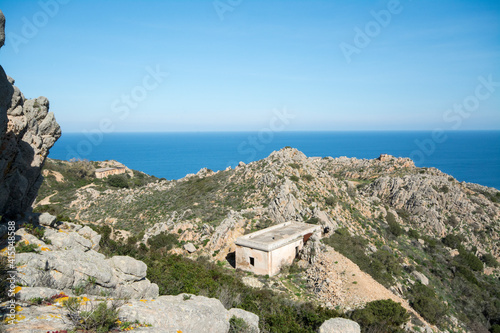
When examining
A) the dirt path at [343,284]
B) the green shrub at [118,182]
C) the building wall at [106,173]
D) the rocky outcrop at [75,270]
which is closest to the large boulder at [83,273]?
the rocky outcrop at [75,270]

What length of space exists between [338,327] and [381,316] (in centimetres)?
594

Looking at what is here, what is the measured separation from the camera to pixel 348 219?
35.2 m

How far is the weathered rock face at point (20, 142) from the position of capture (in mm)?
9985

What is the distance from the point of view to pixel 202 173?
179 ft

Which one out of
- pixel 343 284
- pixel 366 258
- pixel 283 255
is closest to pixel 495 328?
pixel 366 258

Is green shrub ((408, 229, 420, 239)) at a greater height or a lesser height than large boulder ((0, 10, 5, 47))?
lesser

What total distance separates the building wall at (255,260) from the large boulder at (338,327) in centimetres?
934

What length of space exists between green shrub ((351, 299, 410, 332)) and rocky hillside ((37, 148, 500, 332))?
1425mm

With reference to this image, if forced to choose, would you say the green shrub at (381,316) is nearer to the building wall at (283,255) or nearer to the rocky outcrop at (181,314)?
the building wall at (283,255)

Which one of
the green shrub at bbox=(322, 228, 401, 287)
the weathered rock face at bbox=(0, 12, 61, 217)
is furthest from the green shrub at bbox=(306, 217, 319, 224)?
the weathered rock face at bbox=(0, 12, 61, 217)

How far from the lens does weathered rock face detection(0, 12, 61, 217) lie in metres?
9.99

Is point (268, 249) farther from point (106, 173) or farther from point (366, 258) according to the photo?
point (106, 173)

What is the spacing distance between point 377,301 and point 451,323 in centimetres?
971

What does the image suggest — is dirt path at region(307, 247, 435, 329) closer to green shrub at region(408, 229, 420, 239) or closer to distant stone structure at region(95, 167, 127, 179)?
green shrub at region(408, 229, 420, 239)
